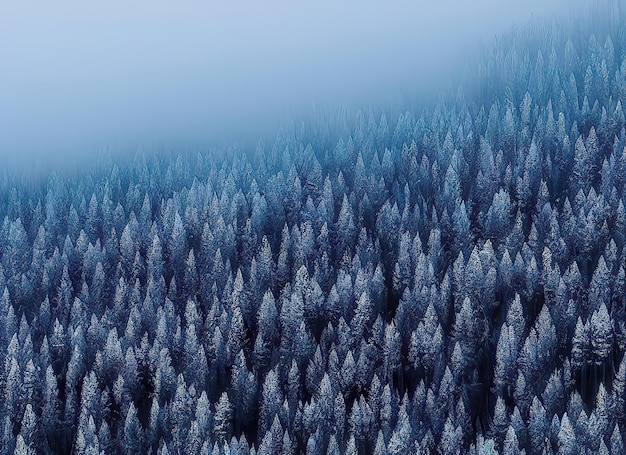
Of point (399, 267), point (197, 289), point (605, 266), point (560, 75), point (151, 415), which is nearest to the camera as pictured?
point (151, 415)

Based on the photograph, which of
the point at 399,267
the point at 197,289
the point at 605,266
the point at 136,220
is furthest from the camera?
the point at 136,220

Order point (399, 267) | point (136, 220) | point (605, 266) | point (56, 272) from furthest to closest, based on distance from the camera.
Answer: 1. point (136, 220)
2. point (56, 272)
3. point (399, 267)
4. point (605, 266)

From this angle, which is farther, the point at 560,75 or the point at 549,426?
the point at 560,75

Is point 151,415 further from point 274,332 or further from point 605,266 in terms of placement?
point 605,266

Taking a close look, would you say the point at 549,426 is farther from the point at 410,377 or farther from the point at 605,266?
the point at 605,266

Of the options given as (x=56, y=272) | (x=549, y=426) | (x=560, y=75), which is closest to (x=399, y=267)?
(x=549, y=426)

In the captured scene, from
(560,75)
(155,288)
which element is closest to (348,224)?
(155,288)
